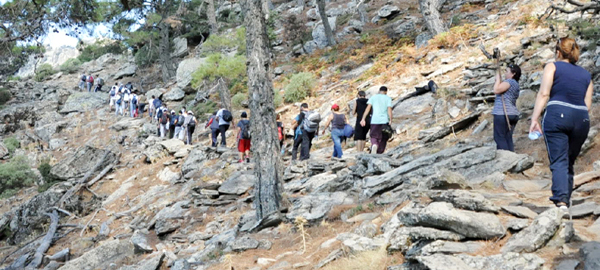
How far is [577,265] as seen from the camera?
3557mm

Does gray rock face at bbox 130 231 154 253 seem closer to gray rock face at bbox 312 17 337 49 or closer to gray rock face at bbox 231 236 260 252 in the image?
gray rock face at bbox 231 236 260 252

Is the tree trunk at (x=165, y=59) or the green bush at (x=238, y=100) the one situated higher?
the tree trunk at (x=165, y=59)

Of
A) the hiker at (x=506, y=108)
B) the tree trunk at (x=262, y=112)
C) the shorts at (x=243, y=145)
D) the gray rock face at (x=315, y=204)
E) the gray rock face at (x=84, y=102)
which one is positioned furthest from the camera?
the gray rock face at (x=84, y=102)

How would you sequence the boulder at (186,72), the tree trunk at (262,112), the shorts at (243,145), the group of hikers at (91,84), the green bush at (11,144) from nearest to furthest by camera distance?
the tree trunk at (262,112) → the shorts at (243,145) → the green bush at (11,144) → the boulder at (186,72) → the group of hikers at (91,84)

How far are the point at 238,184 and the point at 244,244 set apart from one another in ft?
14.4

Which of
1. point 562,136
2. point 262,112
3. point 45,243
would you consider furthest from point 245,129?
point 562,136

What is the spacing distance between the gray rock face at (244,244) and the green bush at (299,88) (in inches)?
507

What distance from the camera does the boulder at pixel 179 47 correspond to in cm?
3794

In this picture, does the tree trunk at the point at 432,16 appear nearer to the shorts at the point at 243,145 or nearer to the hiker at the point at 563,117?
the shorts at the point at 243,145

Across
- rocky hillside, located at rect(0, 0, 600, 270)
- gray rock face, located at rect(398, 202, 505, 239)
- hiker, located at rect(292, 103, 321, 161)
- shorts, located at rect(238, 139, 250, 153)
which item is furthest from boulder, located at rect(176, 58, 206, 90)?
gray rock face, located at rect(398, 202, 505, 239)

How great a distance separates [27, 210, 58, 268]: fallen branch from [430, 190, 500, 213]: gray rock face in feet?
32.9

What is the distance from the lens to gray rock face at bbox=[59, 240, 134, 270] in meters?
9.05

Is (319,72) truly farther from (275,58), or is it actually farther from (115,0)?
(115,0)

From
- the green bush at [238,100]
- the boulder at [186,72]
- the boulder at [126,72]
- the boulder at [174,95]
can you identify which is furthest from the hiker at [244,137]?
the boulder at [126,72]
